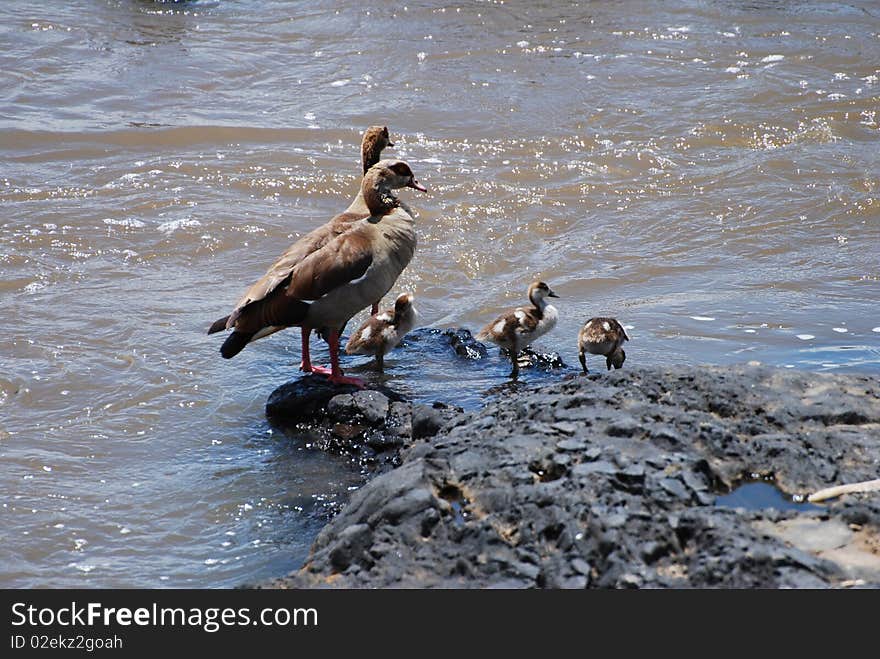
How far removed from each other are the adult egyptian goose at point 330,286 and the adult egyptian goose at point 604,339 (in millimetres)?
1514

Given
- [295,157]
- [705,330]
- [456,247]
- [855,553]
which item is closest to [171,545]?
[855,553]

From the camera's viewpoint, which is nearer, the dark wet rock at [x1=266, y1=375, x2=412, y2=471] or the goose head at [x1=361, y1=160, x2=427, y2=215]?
the dark wet rock at [x1=266, y1=375, x2=412, y2=471]

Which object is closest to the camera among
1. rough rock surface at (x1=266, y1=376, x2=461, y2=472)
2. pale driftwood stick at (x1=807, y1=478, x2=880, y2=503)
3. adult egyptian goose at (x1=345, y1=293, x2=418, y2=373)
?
pale driftwood stick at (x1=807, y1=478, x2=880, y2=503)

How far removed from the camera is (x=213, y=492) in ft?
20.6

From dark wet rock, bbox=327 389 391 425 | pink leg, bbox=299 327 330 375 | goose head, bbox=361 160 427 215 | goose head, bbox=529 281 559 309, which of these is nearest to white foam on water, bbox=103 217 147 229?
goose head, bbox=361 160 427 215

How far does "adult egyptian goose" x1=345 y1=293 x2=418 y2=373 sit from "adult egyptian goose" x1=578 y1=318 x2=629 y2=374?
1282 mm

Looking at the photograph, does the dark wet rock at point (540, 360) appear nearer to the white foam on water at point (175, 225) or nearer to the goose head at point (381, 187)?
the goose head at point (381, 187)

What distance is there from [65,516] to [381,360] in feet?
9.08

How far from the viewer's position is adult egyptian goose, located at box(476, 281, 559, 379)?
791cm

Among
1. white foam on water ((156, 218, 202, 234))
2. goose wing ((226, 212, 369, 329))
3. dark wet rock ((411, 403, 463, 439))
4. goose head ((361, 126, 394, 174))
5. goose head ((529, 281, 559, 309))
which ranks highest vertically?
goose head ((361, 126, 394, 174))

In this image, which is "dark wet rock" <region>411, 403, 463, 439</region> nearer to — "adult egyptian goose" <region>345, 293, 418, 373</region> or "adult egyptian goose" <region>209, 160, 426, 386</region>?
"adult egyptian goose" <region>209, 160, 426, 386</region>

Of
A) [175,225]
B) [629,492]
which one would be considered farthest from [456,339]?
[175,225]
